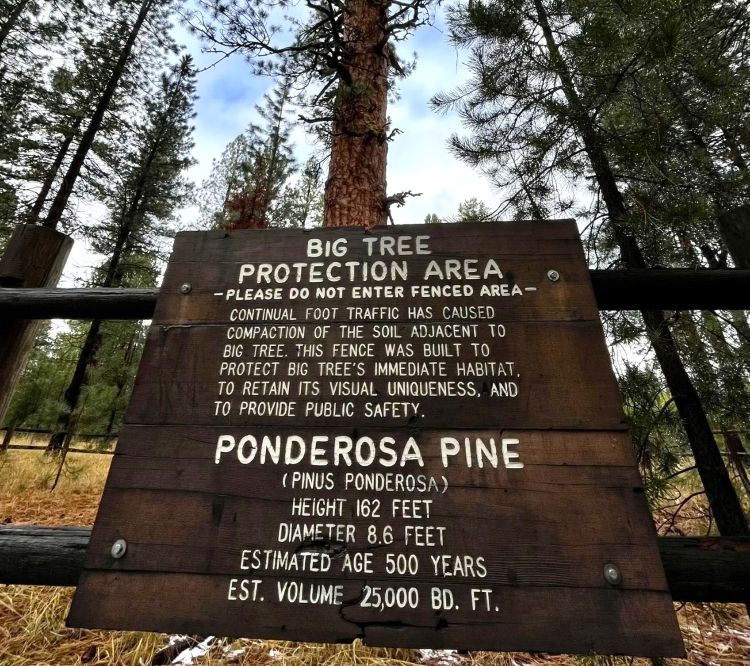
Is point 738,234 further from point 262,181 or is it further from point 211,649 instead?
point 262,181

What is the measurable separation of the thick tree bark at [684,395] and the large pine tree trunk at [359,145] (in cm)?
157

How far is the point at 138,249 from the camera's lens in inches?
484

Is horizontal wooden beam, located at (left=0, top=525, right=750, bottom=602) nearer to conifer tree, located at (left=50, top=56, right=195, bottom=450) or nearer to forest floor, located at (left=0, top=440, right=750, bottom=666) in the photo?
forest floor, located at (left=0, top=440, right=750, bottom=666)

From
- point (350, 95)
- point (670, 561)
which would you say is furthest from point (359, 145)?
point (670, 561)

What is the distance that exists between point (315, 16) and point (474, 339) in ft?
19.5

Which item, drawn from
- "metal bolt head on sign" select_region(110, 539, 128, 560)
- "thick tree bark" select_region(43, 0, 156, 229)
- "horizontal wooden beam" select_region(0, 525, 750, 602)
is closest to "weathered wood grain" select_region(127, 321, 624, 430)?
"metal bolt head on sign" select_region(110, 539, 128, 560)

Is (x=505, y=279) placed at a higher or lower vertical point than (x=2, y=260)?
lower

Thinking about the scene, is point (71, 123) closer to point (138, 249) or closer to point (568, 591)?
point (138, 249)

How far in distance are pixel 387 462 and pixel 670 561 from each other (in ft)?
3.88

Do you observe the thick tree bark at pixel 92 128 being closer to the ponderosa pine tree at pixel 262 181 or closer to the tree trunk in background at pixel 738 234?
the ponderosa pine tree at pixel 262 181

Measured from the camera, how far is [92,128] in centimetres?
1116

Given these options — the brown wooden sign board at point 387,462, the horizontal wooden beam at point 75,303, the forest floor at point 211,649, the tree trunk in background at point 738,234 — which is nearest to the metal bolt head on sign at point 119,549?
the brown wooden sign board at point 387,462

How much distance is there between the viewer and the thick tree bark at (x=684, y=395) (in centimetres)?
281

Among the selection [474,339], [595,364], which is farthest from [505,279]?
[595,364]
